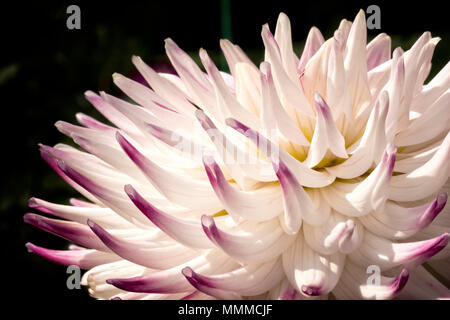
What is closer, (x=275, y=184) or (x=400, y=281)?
(x=400, y=281)

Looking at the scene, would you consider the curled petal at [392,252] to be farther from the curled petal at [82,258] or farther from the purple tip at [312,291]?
the curled petal at [82,258]

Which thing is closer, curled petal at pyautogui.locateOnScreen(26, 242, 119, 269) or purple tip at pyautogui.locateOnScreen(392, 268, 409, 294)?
purple tip at pyautogui.locateOnScreen(392, 268, 409, 294)

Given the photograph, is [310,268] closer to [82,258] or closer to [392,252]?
[392,252]

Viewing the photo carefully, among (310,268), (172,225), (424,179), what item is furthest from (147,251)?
(424,179)

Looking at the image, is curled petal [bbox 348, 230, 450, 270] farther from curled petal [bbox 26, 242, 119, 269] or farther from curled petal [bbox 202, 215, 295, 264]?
curled petal [bbox 26, 242, 119, 269]

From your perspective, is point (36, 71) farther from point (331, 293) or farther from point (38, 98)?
point (331, 293)

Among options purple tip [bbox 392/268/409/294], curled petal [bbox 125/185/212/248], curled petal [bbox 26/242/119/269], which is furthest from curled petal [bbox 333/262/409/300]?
curled petal [bbox 26/242/119/269]

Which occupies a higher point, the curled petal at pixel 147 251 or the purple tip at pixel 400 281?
the curled petal at pixel 147 251

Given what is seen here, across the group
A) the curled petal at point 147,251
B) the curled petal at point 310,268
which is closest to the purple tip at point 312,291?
the curled petal at point 310,268

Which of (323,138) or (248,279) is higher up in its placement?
(323,138)
